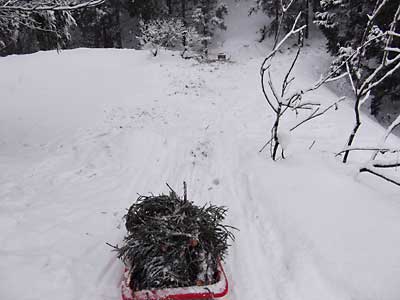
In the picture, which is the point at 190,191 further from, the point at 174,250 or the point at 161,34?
the point at 161,34

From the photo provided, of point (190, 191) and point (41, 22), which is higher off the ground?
point (41, 22)

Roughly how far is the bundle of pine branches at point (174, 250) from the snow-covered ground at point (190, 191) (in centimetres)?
35

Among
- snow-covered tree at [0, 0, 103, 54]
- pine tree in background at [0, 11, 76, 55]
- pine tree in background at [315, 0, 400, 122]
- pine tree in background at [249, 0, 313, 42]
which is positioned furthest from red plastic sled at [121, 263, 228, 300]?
pine tree in background at [249, 0, 313, 42]

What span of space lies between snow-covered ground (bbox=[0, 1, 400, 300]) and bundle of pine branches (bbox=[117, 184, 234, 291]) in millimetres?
347

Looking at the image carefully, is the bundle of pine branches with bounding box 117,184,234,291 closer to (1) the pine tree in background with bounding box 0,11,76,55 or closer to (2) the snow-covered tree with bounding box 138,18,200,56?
(1) the pine tree in background with bounding box 0,11,76,55

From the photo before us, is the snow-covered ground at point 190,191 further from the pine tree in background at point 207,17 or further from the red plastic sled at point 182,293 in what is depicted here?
the pine tree in background at point 207,17

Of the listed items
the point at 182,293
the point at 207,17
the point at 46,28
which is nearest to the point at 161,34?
the point at 207,17

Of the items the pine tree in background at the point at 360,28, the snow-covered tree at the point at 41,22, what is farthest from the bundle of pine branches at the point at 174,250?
the pine tree in background at the point at 360,28

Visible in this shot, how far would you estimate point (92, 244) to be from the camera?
9.94 feet

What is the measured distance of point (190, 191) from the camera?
4180 millimetres

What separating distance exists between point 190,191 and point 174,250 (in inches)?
71.9

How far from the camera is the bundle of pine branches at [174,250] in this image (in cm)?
228

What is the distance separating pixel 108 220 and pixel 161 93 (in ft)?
21.4

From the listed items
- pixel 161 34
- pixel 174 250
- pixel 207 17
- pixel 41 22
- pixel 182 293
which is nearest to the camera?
pixel 182 293
